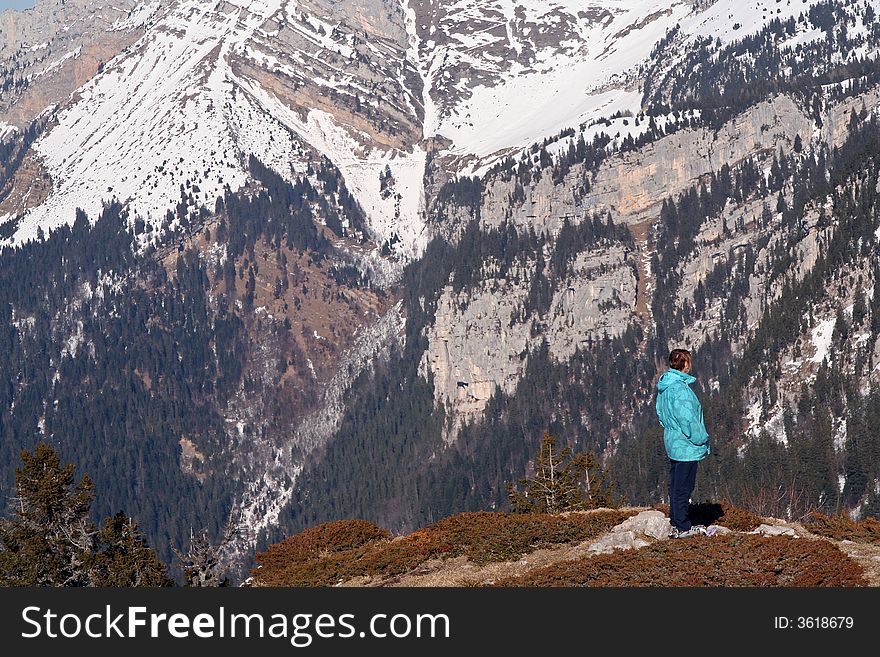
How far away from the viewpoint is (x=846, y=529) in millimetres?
35219

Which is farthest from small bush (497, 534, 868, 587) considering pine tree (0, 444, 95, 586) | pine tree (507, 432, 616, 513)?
pine tree (507, 432, 616, 513)

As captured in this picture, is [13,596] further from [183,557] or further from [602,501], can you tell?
[602,501]

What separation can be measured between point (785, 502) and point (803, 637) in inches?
5485

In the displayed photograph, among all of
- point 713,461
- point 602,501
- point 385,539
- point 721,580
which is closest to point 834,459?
point 713,461

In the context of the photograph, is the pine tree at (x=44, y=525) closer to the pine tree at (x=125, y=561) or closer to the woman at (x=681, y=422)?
the pine tree at (x=125, y=561)

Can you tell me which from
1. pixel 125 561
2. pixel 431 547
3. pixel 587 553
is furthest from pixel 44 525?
pixel 587 553

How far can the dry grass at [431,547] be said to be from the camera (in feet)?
115

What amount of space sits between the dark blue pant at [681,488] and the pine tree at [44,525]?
2312 centimetres

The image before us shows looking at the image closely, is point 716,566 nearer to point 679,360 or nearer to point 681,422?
point 681,422

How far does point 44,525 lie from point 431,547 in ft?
70.2

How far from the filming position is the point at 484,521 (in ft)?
130

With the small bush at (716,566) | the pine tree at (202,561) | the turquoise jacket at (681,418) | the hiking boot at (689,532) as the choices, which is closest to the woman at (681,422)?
the turquoise jacket at (681,418)

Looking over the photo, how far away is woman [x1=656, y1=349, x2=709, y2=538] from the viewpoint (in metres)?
30.5

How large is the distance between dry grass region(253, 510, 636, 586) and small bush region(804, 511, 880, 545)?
17.5 ft
